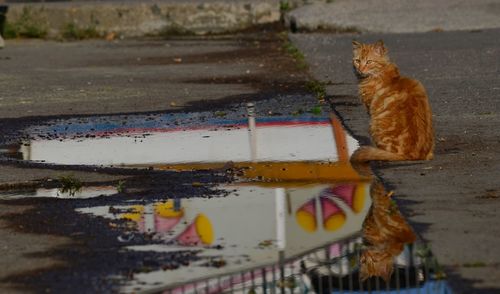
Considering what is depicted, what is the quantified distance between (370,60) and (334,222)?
256 cm

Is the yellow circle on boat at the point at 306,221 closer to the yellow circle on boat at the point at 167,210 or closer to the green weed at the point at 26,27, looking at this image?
the yellow circle on boat at the point at 167,210

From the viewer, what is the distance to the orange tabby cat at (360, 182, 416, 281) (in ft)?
20.1

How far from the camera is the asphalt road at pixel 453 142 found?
631cm

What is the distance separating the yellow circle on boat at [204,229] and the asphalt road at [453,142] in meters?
1.06

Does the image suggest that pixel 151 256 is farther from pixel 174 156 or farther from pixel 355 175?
pixel 174 156

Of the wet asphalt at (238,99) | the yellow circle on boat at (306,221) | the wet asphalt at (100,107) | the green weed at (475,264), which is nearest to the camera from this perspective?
the green weed at (475,264)

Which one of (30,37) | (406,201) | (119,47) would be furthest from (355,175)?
(30,37)

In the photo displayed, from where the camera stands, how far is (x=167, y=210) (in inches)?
301

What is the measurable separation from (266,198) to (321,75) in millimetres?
6810

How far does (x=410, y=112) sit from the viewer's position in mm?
8805

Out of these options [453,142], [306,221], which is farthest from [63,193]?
[453,142]

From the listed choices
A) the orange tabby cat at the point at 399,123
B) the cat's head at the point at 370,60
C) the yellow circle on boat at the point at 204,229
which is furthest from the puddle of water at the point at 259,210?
the cat's head at the point at 370,60

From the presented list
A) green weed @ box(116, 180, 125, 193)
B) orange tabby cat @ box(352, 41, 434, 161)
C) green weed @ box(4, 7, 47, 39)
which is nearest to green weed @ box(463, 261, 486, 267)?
orange tabby cat @ box(352, 41, 434, 161)

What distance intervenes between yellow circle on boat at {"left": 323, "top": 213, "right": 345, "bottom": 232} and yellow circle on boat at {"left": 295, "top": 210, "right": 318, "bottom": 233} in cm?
7
